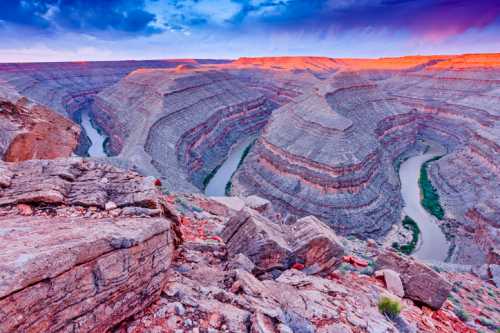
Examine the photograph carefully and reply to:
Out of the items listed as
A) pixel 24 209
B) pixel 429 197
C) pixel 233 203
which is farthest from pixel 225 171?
pixel 24 209

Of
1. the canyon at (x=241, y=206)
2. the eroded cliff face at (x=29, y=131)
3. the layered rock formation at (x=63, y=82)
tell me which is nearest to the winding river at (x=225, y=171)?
the canyon at (x=241, y=206)

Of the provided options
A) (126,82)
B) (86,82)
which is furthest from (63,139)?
(86,82)

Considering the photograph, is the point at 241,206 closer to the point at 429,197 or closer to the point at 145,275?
the point at 145,275

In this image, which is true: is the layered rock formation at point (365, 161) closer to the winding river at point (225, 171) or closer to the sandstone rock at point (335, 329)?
the winding river at point (225, 171)

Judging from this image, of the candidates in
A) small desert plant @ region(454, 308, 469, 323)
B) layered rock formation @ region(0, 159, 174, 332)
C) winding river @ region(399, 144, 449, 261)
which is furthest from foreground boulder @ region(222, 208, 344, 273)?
winding river @ region(399, 144, 449, 261)

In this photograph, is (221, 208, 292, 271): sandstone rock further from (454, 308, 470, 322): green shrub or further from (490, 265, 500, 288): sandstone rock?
(490, 265, 500, 288): sandstone rock
